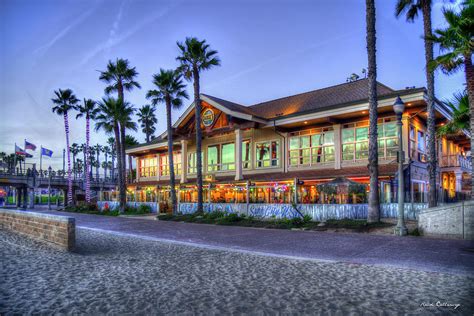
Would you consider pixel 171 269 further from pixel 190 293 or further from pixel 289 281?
pixel 289 281

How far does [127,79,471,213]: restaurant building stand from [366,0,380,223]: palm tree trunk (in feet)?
8.46

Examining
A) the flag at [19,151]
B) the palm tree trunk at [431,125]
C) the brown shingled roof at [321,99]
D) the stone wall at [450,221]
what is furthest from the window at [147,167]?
the stone wall at [450,221]

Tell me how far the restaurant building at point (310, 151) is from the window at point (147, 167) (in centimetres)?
335

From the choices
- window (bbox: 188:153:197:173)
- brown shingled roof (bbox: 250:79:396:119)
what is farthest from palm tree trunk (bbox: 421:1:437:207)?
window (bbox: 188:153:197:173)

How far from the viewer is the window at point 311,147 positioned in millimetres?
25344

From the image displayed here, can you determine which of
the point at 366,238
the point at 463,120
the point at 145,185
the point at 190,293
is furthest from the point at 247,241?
the point at 145,185

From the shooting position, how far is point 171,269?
24.3 ft

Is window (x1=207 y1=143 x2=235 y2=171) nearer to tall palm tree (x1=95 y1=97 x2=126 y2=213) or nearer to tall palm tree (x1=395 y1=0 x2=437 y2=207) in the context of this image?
tall palm tree (x1=95 y1=97 x2=126 y2=213)

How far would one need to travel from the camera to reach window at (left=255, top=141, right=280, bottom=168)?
28.4 metres

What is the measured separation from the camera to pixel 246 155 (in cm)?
3080

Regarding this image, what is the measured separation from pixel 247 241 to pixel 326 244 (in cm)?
280

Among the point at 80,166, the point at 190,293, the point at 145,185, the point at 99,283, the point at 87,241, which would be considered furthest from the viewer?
the point at 80,166

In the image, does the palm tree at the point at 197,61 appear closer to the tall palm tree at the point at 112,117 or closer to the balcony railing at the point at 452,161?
the tall palm tree at the point at 112,117

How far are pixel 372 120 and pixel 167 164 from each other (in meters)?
26.2
